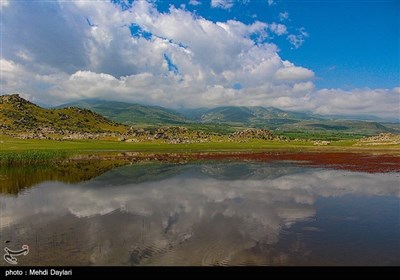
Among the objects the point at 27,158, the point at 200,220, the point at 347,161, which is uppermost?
the point at 27,158

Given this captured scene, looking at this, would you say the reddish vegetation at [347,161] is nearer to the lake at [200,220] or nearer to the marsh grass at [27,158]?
the lake at [200,220]

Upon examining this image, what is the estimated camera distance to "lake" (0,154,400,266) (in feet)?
79.6

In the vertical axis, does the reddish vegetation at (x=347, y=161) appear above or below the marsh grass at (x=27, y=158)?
below

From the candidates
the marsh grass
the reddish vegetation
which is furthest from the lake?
the marsh grass

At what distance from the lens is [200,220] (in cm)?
3434

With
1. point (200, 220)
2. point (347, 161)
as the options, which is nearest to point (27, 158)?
point (200, 220)

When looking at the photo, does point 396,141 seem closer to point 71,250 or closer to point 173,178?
point 173,178

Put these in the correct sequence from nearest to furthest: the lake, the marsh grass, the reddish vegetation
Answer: the lake
the reddish vegetation
the marsh grass

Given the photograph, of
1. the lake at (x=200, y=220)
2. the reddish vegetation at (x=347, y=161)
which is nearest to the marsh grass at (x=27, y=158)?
the lake at (x=200, y=220)

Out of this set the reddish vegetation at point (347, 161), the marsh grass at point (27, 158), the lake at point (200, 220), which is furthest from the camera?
the marsh grass at point (27, 158)

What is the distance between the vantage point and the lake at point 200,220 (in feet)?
79.6

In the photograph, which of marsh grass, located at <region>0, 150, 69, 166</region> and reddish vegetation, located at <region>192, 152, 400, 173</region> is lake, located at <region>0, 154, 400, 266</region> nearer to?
reddish vegetation, located at <region>192, 152, 400, 173</region>

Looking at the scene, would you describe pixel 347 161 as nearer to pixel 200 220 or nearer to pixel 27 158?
pixel 200 220
